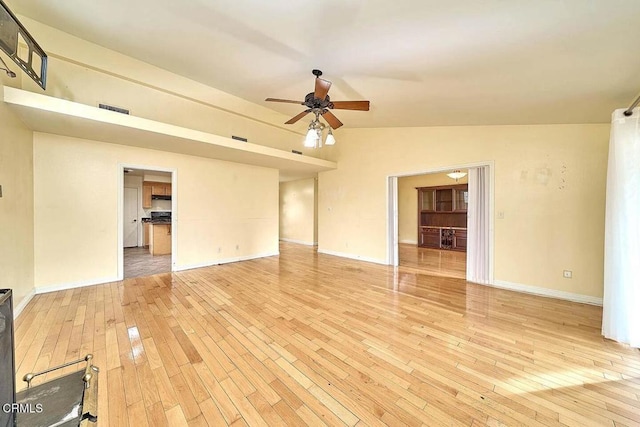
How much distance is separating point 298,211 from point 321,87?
6514mm

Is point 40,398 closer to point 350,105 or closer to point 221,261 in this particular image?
point 350,105

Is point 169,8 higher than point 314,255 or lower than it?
higher

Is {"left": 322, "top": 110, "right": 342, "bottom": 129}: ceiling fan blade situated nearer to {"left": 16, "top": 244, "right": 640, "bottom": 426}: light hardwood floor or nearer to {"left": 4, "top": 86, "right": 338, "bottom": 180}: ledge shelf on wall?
{"left": 4, "top": 86, "right": 338, "bottom": 180}: ledge shelf on wall

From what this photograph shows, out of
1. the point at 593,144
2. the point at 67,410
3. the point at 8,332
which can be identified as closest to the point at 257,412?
the point at 67,410

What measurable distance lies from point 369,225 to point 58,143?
19.4 ft

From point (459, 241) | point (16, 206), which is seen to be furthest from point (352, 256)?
point (16, 206)

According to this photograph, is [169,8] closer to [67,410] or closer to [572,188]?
[67,410]

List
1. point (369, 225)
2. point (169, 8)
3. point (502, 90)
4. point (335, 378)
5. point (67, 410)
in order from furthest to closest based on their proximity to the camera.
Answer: point (369, 225), point (502, 90), point (169, 8), point (335, 378), point (67, 410)

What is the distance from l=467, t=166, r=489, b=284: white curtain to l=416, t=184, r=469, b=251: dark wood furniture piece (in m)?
3.19

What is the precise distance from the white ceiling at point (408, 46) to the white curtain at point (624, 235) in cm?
53

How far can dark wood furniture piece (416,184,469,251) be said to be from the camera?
24.1ft

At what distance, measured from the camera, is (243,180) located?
588cm

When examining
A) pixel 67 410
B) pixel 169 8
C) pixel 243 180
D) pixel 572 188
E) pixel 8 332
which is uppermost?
pixel 169 8

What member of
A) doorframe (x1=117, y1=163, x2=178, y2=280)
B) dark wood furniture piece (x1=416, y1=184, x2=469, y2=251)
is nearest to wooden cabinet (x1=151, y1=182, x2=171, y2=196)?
doorframe (x1=117, y1=163, x2=178, y2=280)
